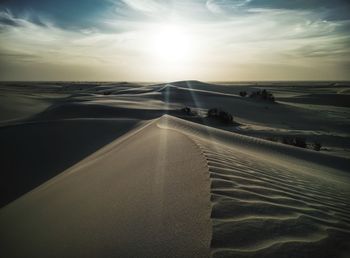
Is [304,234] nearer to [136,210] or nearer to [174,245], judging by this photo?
[174,245]

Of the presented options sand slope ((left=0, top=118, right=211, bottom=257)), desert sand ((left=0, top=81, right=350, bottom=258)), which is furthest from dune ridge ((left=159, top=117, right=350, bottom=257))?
sand slope ((left=0, top=118, right=211, bottom=257))

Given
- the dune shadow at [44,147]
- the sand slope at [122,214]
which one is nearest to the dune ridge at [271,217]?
the sand slope at [122,214]

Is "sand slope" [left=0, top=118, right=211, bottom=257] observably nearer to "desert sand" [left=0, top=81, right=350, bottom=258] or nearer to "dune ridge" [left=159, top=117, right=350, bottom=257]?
"desert sand" [left=0, top=81, right=350, bottom=258]

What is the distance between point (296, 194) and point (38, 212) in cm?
253

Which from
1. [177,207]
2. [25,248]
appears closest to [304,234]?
[177,207]

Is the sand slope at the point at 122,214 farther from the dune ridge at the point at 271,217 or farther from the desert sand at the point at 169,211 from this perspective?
the dune ridge at the point at 271,217

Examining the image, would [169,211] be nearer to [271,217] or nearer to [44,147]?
[271,217]

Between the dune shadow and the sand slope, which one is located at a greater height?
the sand slope

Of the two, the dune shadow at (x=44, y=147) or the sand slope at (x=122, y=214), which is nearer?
the sand slope at (x=122, y=214)

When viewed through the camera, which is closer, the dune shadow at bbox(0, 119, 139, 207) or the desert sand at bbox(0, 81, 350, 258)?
the desert sand at bbox(0, 81, 350, 258)

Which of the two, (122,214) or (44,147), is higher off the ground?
(122,214)

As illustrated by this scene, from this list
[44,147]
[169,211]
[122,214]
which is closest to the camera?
[169,211]

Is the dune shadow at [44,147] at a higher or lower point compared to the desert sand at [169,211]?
lower

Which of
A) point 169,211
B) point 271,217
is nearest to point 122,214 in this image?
point 169,211
